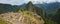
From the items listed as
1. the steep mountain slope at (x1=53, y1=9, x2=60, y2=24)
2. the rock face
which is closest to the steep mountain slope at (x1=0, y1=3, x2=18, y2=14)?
the rock face

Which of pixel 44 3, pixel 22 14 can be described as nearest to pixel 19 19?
pixel 22 14

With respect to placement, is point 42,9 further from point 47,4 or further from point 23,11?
point 23,11

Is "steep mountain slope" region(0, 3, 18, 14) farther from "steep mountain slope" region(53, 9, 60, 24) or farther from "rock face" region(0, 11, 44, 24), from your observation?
"steep mountain slope" region(53, 9, 60, 24)

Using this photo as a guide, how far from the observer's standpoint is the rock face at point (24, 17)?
124cm

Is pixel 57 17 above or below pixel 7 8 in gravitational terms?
below

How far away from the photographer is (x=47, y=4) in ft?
4.19

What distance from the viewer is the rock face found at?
1.24m

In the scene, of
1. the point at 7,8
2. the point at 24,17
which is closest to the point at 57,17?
the point at 24,17

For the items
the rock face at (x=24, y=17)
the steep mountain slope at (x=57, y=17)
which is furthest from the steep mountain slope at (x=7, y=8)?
the steep mountain slope at (x=57, y=17)

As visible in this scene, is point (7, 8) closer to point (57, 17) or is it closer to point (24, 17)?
point (24, 17)

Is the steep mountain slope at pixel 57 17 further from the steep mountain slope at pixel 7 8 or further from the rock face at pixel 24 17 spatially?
the steep mountain slope at pixel 7 8

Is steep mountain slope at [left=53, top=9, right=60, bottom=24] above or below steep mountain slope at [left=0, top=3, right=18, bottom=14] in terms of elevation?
below

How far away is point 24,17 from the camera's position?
1249 millimetres

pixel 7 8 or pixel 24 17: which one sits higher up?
pixel 7 8
